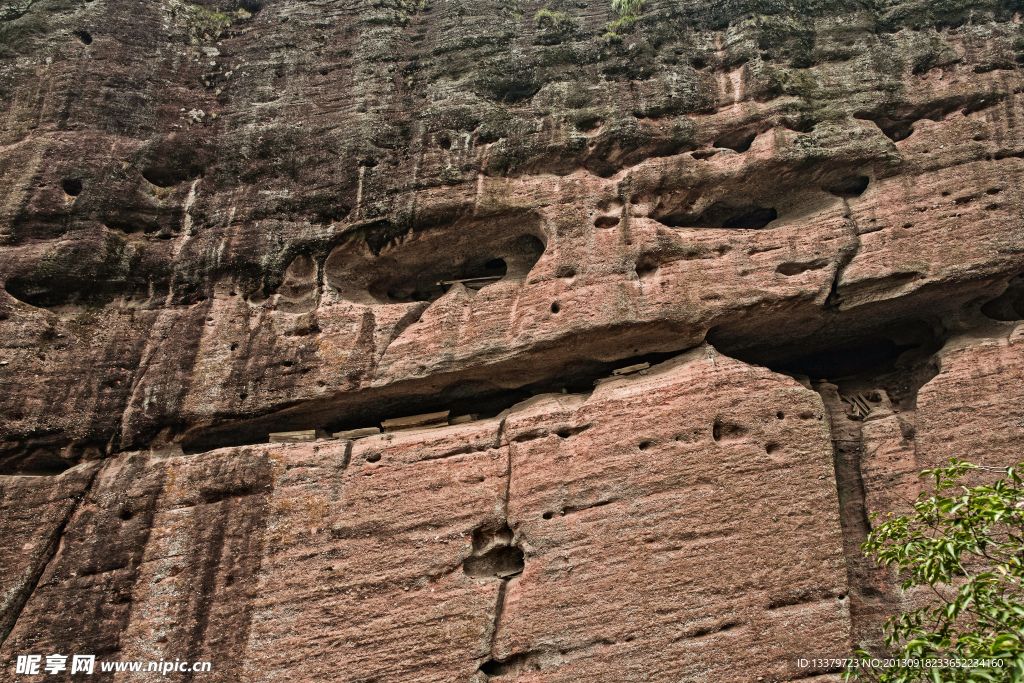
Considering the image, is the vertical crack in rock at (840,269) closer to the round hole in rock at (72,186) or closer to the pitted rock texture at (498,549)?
the pitted rock texture at (498,549)

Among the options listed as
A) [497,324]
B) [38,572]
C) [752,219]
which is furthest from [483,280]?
[38,572]

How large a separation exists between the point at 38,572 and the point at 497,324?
546 centimetres

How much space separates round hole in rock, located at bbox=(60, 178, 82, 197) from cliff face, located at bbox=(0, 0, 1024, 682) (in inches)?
12.1

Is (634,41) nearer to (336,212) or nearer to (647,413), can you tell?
(336,212)

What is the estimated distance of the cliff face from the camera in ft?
23.8

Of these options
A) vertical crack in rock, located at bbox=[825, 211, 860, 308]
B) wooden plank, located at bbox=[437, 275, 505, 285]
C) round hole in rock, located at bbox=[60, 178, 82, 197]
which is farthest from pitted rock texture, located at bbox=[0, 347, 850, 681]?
round hole in rock, located at bbox=[60, 178, 82, 197]

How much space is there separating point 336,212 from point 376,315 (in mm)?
1664

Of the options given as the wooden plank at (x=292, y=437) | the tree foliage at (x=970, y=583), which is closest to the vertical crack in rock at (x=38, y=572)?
the wooden plank at (x=292, y=437)

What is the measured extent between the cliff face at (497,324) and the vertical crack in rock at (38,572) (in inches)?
0.9

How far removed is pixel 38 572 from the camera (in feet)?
25.6

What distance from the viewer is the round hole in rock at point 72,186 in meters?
10.0

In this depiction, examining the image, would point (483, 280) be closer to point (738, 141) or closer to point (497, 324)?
point (497, 324)

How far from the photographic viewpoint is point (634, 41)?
1086cm

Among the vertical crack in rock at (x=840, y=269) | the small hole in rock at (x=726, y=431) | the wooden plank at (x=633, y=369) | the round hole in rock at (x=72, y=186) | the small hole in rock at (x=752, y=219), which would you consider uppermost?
the small hole in rock at (x=752, y=219)
